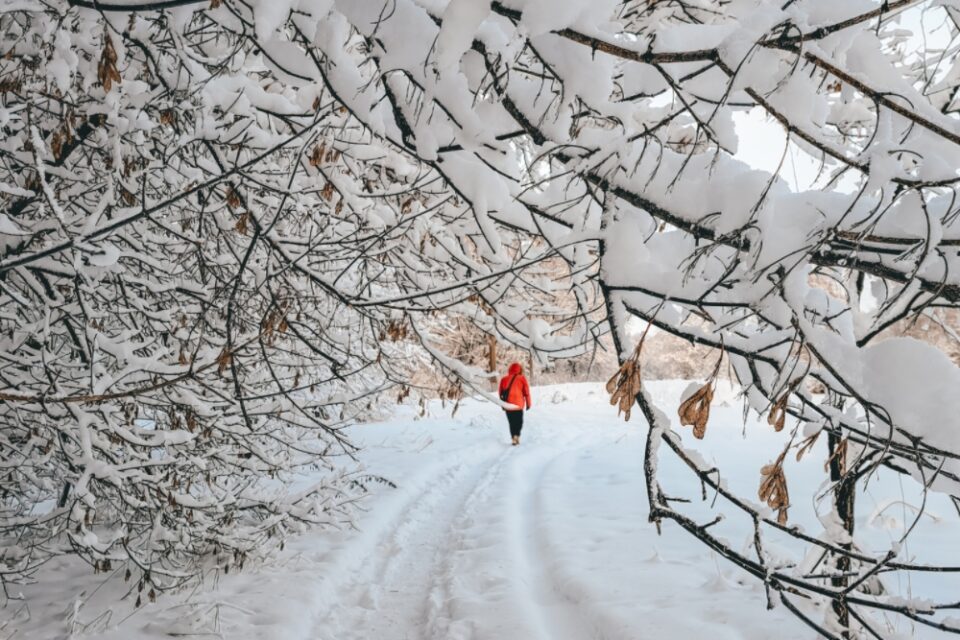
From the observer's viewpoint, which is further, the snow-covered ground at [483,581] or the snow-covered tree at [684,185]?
the snow-covered ground at [483,581]

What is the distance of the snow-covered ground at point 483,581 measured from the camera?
325 cm

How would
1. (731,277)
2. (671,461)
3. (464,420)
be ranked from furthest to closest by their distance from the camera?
1. (464,420)
2. (671,461)
3. (731,277)

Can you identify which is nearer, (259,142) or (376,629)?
(259,142)

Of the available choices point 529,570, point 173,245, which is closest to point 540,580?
point 529,570

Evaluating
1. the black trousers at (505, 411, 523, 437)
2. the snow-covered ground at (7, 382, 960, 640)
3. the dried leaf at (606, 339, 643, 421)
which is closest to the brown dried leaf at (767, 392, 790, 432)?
the dried leaf at (606, 339, 643, 421)

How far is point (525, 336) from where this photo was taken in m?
3.05

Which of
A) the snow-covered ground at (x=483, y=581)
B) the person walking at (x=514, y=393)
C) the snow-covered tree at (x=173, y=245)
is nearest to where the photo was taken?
the snow-covered tree at (x=173, y=245)

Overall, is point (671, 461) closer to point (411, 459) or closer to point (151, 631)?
point (411, 459)

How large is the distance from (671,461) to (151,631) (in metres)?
6.39

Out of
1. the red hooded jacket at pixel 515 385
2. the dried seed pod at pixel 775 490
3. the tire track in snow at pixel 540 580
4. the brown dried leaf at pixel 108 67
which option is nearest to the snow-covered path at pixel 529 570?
the tire track in snow at pixel 540 580

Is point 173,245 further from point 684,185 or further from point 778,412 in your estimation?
point 778,412

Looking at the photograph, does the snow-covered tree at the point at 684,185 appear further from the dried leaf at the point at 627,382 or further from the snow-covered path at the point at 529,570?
the snow-covered path at the point at 529,570

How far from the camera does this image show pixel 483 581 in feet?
13.0

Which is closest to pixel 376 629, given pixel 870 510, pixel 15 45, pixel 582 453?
pixel 15 45
